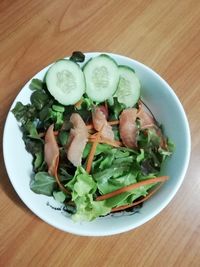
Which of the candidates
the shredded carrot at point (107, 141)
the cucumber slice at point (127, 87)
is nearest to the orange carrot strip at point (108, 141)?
the shredded carrot at point (107, 141)

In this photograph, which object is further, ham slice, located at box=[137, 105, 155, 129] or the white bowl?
ham slice, located at box=[137, 105, 155, 129]

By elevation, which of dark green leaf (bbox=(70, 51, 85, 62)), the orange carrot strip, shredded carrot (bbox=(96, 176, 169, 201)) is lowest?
shredded carrot (bbox=(96, 176, 169, 201))

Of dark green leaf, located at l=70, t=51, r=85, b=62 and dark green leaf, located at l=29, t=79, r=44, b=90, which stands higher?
dark green leaf, located at l=70, t=51, r=85, b=62

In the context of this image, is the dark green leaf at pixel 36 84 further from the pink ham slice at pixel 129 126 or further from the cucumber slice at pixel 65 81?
the pink ham slice at pixel 129 126

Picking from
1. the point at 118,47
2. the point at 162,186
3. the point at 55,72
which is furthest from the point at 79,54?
the point at 162,186

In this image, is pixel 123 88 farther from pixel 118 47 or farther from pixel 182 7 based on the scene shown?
pixel 182 7

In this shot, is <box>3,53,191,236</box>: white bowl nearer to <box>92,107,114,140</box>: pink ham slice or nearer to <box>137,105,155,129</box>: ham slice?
<box>137,105,155,129</box>: ham slice

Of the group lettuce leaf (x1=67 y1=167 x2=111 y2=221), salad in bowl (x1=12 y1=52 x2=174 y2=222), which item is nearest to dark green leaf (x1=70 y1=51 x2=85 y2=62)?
salad in bowl (x1=12 y1=52 x2=174 y2=222)

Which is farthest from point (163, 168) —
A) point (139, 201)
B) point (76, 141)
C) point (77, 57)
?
point (77, 57)
